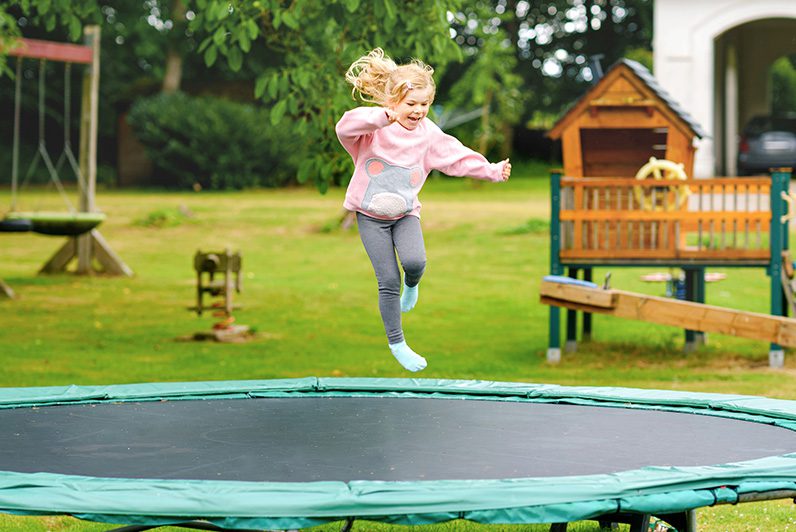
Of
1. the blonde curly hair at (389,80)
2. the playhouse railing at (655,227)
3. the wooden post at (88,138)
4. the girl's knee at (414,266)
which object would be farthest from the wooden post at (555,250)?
the wooden post at (88,138)

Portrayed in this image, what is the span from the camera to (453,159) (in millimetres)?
3777

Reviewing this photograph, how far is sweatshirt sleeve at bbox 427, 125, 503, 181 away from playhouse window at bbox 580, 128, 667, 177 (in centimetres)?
455

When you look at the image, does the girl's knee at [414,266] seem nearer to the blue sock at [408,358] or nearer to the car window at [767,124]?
the blue sock at [408,358]

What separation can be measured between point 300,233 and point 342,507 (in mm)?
11927

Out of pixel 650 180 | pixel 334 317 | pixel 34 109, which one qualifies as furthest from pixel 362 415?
pixel 34 109

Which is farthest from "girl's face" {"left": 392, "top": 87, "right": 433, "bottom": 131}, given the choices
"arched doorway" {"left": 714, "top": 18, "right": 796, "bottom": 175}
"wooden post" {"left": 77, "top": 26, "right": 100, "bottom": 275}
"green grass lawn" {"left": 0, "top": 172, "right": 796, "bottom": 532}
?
"arched doorway" {"left": 714, "top": 18, "right": 796, "bottom": 175}

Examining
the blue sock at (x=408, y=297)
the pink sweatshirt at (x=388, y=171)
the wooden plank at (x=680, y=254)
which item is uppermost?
the pink sweatshirt at (x=388, y=171)

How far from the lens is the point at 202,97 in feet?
72.2

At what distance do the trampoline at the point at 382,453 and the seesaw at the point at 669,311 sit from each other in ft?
6.95

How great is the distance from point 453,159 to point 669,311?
3.30 meters

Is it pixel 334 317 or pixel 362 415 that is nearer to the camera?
pixel 362 415

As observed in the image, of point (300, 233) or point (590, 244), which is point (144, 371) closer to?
point (590, 244)

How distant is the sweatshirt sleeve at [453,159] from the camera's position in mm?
3771

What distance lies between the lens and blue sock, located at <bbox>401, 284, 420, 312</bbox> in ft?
12.9
